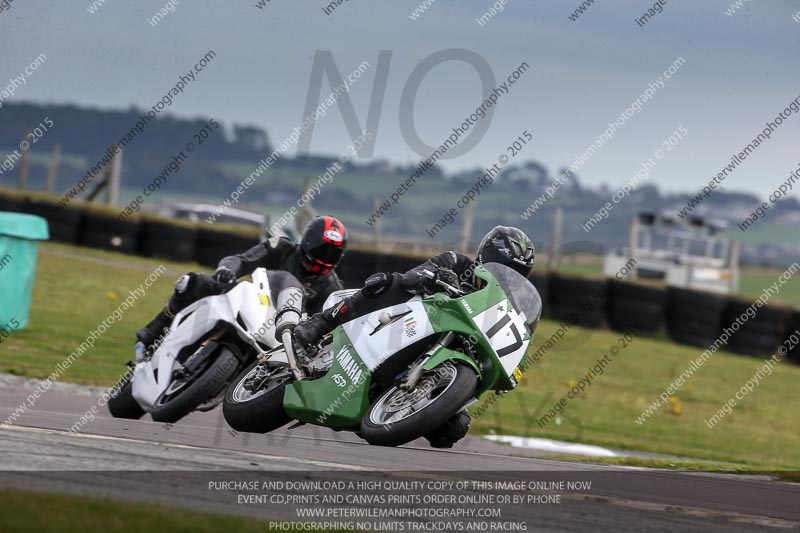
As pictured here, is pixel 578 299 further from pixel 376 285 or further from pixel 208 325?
pixel 376 285

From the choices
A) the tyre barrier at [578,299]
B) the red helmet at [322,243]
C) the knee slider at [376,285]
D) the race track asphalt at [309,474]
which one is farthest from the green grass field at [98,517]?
the tyre barrier at [578,299]

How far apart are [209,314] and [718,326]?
1553 centimetres

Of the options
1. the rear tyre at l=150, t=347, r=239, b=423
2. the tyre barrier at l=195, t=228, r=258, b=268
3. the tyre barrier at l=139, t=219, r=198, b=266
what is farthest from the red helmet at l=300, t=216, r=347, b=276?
the tyre barrier at l=139, t=219, r=198, b=266

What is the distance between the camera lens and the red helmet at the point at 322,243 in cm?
834

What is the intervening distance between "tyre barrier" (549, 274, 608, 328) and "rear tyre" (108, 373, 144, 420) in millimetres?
13801

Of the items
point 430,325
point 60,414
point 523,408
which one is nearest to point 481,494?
point 430,325

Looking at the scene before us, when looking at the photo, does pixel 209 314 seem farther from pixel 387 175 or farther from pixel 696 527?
pixel 387 175

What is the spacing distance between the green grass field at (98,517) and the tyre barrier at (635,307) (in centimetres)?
1809

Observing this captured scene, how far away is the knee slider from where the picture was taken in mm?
7121

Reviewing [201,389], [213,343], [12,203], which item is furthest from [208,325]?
[12,203]

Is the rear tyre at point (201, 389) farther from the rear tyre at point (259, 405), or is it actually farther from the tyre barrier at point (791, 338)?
the tyre barrier at point (791, 338)

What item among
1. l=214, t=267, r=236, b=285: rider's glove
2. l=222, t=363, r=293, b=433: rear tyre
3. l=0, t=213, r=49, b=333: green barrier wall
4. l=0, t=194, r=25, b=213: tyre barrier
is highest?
l=214, t=267, r=236, b=285: rider's glove

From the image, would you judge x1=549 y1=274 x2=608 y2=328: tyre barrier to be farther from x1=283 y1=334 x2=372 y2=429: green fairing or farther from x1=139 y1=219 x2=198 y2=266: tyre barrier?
x1=283 y1=334 x2=372 y2=429: green fairing

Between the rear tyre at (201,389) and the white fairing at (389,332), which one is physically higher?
the white fairing at (389,332)
